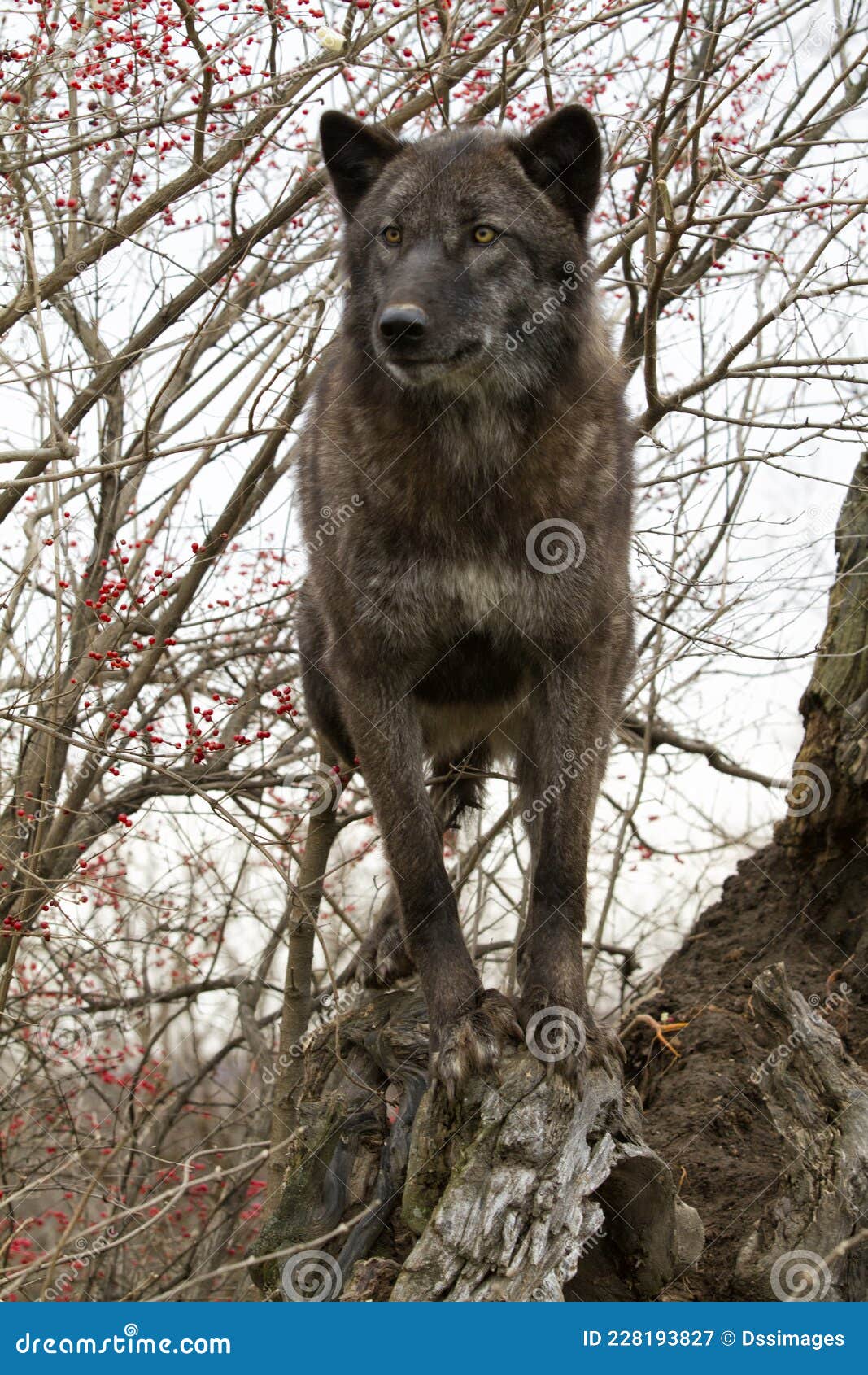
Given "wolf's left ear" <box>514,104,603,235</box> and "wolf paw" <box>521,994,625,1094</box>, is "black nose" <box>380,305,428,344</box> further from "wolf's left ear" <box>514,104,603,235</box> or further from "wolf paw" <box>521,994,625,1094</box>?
"wolf paw" <box>521,994,625,1094</box>

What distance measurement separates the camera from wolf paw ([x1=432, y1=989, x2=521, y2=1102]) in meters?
3.91

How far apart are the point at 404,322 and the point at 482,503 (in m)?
0.70

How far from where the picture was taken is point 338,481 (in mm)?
4633

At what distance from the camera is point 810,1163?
12.8ft

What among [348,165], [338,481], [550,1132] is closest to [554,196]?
[348,165]

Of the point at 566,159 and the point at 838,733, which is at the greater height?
the point at 566,159

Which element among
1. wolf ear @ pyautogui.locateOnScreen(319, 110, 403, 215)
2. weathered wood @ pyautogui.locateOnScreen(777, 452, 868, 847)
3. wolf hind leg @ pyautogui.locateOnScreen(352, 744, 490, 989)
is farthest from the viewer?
weathered wood @ pyautogui.locateOnScreen(777, 452, 868, 847)

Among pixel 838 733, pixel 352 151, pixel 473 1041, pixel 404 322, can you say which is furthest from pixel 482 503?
pixel 838 733

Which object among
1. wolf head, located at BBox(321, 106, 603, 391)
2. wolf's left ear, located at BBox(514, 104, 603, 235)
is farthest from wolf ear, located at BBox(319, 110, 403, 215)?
wolf's left ear, located at BBox(514, 104, 603, 235)

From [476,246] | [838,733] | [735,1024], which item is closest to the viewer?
[476,246]

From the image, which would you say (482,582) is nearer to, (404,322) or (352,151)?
(404,322)

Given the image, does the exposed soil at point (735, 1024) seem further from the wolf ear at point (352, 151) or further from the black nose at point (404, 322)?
the wolf ear at point (352, 151)

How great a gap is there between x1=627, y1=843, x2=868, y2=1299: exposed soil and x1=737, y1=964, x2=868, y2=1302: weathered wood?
0.19 metres

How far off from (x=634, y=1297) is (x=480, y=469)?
267cm
